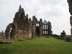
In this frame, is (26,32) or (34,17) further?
(34,17)

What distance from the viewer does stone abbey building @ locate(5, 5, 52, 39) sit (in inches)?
2053

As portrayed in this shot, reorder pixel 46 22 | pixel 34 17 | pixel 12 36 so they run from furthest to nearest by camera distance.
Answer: pixel 46 22, pixel 34 17, pixel 12 36

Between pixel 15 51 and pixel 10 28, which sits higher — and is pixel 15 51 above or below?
below

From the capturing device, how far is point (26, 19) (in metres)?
64.2

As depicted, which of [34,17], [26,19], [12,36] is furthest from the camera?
[34,17]

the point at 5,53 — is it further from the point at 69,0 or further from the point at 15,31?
the point at 15,31

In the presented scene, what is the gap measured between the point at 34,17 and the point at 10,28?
2435 centimetres

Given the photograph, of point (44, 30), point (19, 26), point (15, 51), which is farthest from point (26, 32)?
point (15, 51)

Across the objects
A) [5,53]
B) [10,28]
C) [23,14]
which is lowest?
[5,53]

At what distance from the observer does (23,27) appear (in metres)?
62.6

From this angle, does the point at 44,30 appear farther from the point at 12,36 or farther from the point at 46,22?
the point at 12,36

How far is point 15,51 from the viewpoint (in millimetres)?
18500

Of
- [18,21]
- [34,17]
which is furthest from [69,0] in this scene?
[34,17]

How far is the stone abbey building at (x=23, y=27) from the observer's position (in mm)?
52156
